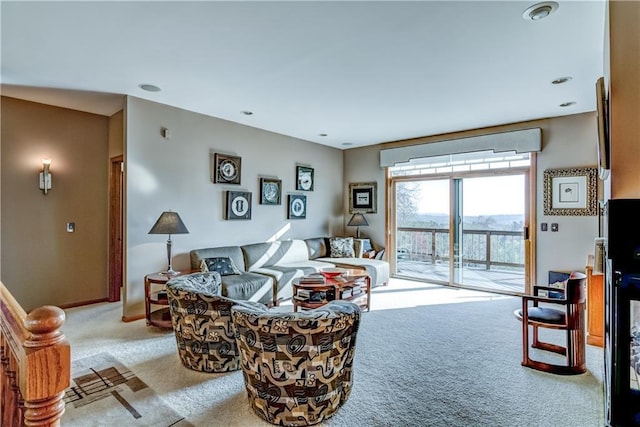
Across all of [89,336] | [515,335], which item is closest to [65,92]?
[89,336]

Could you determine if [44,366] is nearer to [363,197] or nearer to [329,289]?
[329,289]

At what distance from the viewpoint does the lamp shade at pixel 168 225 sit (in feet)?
13.0

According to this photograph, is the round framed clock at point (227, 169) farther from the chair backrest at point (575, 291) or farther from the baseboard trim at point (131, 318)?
the chair backrest at point (575, 291)

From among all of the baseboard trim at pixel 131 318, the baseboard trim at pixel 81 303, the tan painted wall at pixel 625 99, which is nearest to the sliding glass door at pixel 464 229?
the tan painted wall at pixel 625 99

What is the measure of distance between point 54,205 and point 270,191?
3020mm

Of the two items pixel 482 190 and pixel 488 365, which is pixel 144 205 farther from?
pixel 482 190

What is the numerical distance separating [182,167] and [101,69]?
5.19 ft

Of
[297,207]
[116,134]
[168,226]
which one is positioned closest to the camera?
[168,226]

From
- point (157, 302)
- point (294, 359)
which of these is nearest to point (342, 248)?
point (157, 302)

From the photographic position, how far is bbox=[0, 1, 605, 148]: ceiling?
2406mm

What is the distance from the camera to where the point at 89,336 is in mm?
3605

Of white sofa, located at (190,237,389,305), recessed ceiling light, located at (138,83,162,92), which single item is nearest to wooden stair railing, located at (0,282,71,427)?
white sofa, located at (190,237,389,305)

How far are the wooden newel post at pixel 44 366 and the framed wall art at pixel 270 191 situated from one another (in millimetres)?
4866

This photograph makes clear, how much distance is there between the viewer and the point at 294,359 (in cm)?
207
